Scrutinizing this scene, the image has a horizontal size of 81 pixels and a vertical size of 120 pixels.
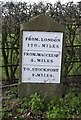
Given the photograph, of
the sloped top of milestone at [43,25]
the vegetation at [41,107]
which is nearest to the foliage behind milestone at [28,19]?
the sloped top of milestone at [43,25]

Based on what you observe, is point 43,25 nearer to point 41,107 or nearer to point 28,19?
point 28,19

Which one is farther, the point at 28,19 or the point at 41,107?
the point at 28,19

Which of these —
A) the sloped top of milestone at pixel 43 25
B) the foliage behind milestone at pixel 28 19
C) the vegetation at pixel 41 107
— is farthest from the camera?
the foliage behind milestone at pixel 28 19

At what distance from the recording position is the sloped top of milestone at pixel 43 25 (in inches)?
191

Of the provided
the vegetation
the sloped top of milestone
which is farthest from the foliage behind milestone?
the vegetation

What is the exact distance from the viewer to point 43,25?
4.89 m

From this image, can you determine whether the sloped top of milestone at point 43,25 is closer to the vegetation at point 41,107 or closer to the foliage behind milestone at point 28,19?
the foliage behind milestone at point 28,19

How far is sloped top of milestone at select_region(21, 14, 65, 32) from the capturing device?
15.9 ft

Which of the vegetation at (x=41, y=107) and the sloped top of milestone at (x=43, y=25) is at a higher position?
the sloped top of milestone at (x=43, y=25)

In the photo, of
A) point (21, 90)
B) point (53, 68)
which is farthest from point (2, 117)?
point (53, 68)

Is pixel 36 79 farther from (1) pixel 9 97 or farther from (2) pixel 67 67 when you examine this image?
(2) pixel 67 67

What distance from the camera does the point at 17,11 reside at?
569 centimetres

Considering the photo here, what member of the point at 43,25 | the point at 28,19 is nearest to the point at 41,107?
the point at 43,25

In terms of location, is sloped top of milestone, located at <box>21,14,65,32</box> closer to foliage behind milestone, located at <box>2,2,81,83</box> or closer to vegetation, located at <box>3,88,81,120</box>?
foliage behind milestone, located at <box>2,2,81,83</box>
